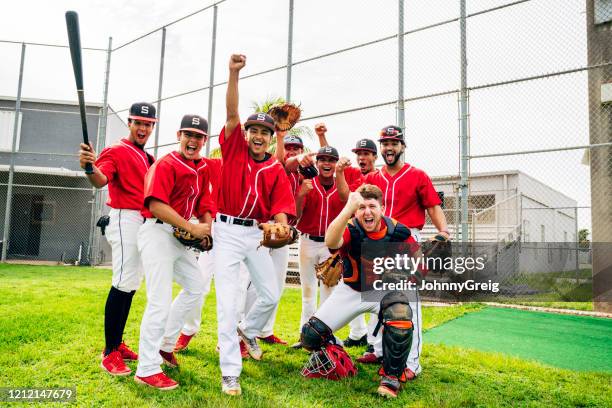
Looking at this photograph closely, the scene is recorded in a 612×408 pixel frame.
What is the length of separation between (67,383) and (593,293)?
8.38 meters

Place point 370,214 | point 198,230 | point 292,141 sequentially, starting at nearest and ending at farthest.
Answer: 1. point 198,230
2. point 370,214
3. point 292,141

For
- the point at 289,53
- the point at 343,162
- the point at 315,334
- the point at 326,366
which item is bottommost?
the point at 326,366

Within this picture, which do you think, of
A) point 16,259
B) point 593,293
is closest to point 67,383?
point 593,293

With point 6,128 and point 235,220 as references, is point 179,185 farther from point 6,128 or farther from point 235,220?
point 6,128

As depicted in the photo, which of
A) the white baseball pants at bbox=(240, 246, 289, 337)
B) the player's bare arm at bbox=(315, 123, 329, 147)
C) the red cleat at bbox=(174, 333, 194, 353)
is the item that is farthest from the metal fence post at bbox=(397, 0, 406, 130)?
the red cleat at bbox=(174, 333, 194, 353)

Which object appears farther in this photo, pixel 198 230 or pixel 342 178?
pixel 342 178

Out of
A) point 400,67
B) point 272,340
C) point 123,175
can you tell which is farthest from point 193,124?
point 400,67

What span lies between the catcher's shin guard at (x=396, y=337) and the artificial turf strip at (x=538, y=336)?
2.06m

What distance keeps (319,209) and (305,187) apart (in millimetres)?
435

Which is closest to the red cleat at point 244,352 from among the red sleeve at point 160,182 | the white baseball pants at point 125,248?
the white baseball pants at point 125,248

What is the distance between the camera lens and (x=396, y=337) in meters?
3.43

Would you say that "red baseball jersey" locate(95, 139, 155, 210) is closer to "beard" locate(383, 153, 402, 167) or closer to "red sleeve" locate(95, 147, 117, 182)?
"red sleeve" locate(95, 147, 117, 182)

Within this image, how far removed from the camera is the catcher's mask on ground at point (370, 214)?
12.1 ft

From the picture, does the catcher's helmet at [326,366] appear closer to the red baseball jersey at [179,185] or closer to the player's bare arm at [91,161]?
the red baseball jersey at [179,185]
